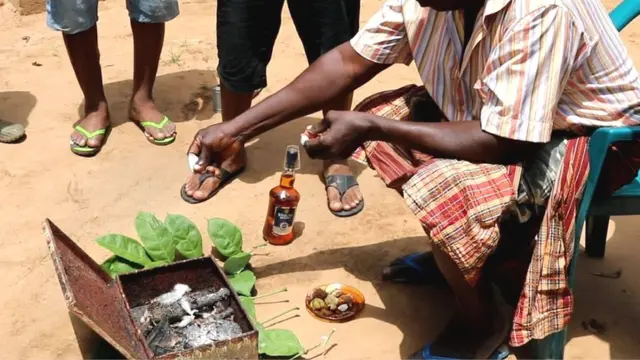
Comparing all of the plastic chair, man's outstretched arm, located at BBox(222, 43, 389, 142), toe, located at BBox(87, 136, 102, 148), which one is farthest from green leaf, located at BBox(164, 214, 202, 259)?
the plastic chair

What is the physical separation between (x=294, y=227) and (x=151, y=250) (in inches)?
26.0

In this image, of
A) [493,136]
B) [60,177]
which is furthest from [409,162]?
[60,177]

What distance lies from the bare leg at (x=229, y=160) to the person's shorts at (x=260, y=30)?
0.07m

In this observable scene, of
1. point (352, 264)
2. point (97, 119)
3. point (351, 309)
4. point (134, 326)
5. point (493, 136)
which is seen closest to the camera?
point (493, 136)

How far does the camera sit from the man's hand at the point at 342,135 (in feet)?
7.14

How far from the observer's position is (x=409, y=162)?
2344 millimetres

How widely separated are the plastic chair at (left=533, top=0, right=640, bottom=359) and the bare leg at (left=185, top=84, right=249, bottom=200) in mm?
1497

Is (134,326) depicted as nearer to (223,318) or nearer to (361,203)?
(223,318)

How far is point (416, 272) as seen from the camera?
2.77 metres

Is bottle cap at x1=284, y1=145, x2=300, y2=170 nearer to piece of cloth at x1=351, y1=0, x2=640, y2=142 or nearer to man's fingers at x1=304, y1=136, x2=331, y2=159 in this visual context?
man's fingers at x1=304, y1=136, x2=331, y2=159

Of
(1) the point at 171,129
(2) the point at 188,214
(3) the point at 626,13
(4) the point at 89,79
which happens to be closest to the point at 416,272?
(2) the point at 188,214

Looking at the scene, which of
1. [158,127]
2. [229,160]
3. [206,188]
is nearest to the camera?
[206,188]

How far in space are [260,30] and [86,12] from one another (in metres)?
0.83

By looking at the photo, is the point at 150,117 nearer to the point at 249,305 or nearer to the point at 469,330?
the point at 249,305
